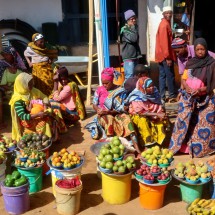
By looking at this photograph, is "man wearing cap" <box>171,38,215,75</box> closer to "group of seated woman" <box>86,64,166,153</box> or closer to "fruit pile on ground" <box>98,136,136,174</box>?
"group of seated woman" <box>86,64,166,153</box>

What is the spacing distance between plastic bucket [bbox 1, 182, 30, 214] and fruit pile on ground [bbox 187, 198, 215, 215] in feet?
6.76

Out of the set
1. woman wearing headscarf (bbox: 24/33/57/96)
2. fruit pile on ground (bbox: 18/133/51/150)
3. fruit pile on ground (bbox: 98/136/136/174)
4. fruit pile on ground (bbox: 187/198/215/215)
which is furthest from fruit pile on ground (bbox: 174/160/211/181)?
woman wearing headscarf (bbox: 24/33/57/96)

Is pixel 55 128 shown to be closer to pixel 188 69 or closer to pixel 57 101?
pixel 57 101

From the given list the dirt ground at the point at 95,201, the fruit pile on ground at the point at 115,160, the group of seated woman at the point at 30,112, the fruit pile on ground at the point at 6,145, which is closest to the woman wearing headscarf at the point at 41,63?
the group of seated woman at the point at 30,112

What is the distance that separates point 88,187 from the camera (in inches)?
216

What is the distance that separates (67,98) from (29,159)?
256cm

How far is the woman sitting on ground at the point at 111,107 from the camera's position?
21.0ft

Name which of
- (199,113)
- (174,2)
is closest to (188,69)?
(199,113)

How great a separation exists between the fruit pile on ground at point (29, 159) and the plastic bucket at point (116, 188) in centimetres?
95

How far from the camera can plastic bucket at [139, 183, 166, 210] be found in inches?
190

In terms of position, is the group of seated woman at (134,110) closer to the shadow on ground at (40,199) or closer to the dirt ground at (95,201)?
the dirt ground at (95,201)

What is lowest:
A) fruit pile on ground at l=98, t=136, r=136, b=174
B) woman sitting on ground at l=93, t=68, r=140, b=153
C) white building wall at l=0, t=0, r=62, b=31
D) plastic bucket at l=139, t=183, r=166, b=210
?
plastic bucket at l=139, t=183, r=166, b=210

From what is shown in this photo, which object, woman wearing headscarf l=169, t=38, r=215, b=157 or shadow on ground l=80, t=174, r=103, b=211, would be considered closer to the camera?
shadow on ground l=80, t=174, r=103, b=211

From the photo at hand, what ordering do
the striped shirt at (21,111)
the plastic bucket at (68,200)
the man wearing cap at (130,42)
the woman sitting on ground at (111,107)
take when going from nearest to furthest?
the plastic bucket at (68,200) → the striped shirt at (21,111) → the woman sitting on ground at (111,107) → the man wearing cap at (130,42)
